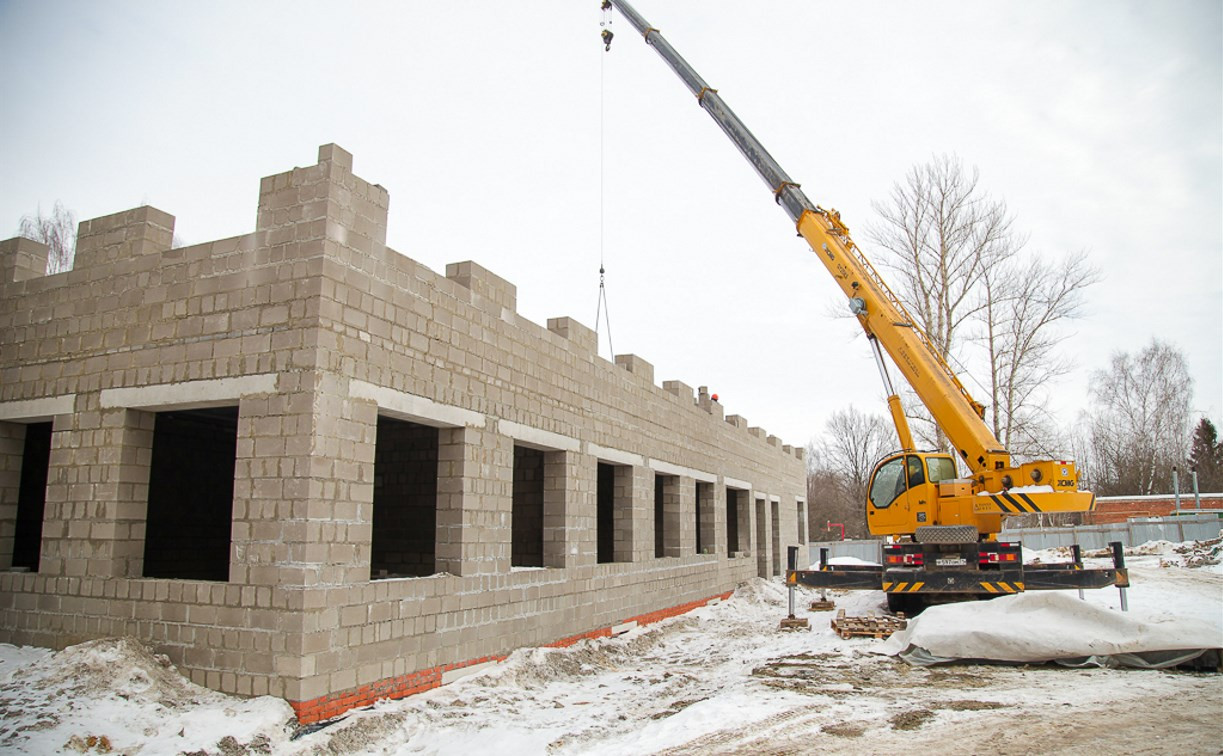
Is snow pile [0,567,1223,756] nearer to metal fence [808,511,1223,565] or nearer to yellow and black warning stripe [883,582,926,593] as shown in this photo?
yellow and black warning stripe [883,582,926,593]

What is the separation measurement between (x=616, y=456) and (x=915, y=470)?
5050mm

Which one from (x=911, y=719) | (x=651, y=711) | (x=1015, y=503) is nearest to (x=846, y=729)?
(x=911, y=719)

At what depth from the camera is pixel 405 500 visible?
1318 centimetres

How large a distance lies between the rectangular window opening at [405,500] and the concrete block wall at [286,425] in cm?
282

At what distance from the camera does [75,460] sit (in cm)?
849

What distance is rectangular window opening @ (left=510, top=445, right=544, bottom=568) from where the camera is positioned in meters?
14.2

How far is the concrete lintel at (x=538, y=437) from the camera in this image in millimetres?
10359

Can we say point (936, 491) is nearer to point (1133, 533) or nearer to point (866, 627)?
point (866, 627)

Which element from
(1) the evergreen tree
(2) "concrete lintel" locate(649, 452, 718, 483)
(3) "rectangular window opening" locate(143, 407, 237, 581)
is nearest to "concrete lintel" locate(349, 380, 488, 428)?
(3) "rectangular window opening" locate(143, 407, 237, 581)

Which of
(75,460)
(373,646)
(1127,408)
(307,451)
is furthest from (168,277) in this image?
(1127,408)

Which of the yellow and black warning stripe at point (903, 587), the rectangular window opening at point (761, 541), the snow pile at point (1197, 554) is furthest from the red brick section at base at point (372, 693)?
the snow pile at point (1197, 554)

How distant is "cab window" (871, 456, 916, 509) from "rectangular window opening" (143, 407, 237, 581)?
10.6 meters

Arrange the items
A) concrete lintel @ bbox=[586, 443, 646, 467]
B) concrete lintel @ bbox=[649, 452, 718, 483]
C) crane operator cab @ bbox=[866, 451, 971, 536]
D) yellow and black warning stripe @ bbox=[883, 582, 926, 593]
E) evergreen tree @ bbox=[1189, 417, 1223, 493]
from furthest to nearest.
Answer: evergreen tree @ bbox=[1189, 417, 1223, 493], concrete lintel @ bbox=[649, 452, 718, 483], crane operator cab @ bbox=[866, 451, 971, 536], concrete lintel @ bbox=[586, 443, 646, 467], yellow and black warning stripe @ bbox=[883, 582, 926, 593]

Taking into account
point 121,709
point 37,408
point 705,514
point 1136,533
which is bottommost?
point 121,709
